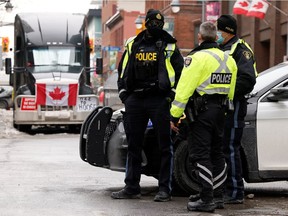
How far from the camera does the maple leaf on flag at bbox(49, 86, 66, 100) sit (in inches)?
903

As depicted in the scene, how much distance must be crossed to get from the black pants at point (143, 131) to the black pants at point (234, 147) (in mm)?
635

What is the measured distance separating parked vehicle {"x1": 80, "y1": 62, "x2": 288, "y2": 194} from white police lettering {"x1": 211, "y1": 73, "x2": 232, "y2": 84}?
3.09 ft

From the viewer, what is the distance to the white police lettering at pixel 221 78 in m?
8.09

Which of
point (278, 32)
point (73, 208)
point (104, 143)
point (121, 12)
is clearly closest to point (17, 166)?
point (104, 143)

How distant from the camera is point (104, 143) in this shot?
945 cm

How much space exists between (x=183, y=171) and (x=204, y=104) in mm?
1312

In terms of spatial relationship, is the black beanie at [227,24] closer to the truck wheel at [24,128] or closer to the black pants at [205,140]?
the black pants at [205,140]

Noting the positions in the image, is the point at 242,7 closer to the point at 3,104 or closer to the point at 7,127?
the point at 3,104

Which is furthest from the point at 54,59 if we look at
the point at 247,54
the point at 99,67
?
the point at 247,54

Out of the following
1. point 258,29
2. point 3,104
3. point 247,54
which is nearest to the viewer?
point 247,54

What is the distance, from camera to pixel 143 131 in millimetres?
8953

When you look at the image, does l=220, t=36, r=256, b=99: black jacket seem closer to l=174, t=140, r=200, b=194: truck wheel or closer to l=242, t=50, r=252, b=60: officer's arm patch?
l=242, t=50, r=252, b=60: officer's arm patch

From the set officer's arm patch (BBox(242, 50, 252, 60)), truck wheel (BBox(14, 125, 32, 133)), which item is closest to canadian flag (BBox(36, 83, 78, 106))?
truck wheel (BBox(14, 125, 32, 133))

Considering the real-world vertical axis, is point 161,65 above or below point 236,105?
above
